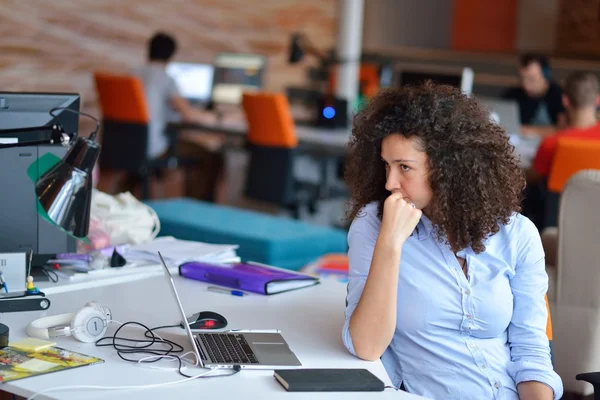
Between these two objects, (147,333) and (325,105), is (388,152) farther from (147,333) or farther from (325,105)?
(325,105)

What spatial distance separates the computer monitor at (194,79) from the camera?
23.9 feet

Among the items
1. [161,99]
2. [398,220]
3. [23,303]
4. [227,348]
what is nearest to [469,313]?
[398,220]

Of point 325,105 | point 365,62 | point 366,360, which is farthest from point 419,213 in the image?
point 365,62

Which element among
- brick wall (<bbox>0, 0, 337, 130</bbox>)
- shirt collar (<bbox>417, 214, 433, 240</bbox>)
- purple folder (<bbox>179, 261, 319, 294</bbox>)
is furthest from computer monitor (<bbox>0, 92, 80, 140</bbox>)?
brick wall (<bbox>0, 0, 337, 130</bbox>)

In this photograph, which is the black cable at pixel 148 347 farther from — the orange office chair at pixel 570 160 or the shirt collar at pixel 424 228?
the orange office chair at pixel 570 160

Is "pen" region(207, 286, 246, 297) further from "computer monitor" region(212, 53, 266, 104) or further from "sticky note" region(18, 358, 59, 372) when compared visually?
"computer monitor" region(212, 53, 266, 104)

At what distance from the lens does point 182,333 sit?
6.75 ft

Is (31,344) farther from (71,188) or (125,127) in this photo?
(125,127)

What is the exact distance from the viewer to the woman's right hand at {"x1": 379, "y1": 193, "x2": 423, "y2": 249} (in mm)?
1950

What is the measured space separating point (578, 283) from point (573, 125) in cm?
212

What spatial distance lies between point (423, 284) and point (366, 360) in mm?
231

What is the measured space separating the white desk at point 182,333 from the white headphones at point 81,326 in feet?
0.07

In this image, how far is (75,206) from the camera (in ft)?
6.03

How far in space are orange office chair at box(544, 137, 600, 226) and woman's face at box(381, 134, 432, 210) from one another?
2190 mm
